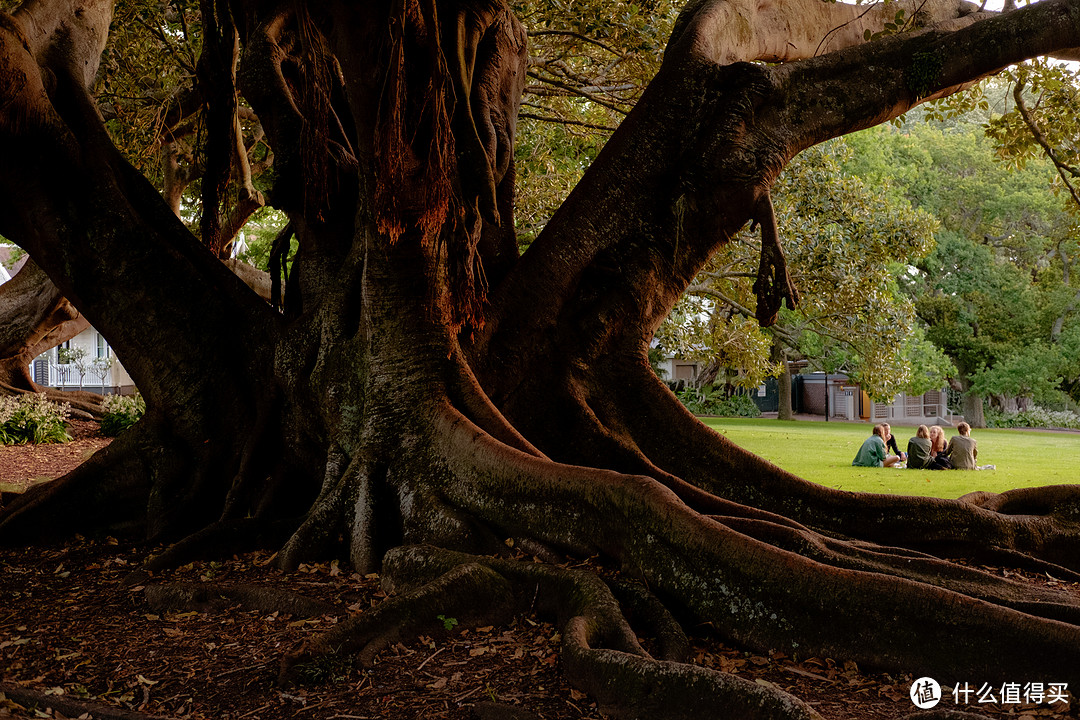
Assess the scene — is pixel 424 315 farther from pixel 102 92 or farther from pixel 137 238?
pixel 102 92

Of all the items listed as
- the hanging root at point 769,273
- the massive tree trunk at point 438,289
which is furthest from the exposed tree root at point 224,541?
the hanging root at point 769,273

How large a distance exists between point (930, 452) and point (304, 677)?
39.9 ft

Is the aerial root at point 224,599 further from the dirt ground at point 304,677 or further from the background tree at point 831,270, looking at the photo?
the background tree at point 831,270

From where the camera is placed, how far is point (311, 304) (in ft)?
22.4

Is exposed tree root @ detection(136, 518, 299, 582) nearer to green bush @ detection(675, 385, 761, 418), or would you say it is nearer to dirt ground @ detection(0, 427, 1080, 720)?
dirt ground @ detection(0, 427, 1080, 720)

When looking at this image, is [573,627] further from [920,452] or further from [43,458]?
[43,458]

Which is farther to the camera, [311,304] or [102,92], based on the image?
[102,92]

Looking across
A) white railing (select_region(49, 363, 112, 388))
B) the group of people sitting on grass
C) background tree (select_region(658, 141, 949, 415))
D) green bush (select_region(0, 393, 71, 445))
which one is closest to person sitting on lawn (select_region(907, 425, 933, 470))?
the group of people sitting on grass

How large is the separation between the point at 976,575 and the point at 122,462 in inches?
243

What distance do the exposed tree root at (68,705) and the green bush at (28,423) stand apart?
13063 mm

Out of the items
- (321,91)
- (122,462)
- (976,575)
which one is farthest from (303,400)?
(976,575)

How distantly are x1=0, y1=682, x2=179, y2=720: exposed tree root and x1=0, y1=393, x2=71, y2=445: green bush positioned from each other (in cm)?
1306

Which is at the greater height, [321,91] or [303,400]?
[321,91]

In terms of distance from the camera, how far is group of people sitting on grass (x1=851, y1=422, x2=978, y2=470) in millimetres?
13234
